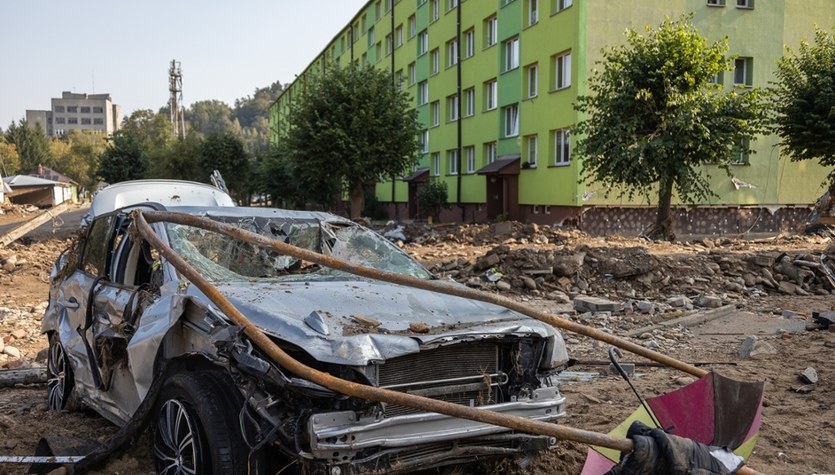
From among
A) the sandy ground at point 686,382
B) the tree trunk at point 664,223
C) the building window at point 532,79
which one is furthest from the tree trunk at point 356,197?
the sandy ground at point 686,382

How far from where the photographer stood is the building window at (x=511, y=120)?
101 feet

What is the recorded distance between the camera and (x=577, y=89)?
25.3 metres

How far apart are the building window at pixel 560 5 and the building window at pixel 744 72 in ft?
23.1

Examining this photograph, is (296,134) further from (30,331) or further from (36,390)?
(36,390)

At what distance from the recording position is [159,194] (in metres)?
12.9

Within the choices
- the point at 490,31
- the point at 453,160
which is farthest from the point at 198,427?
the point at 453,160

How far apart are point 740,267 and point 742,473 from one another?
11965 millimetres

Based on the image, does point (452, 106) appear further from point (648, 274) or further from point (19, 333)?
point (19, 333)

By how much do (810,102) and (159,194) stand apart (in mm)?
19712

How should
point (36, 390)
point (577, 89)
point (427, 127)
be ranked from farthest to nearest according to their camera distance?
point (427, 127) < point (577, 89) < point (36, 390)

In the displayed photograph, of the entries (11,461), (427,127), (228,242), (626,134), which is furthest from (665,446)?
(427,127)

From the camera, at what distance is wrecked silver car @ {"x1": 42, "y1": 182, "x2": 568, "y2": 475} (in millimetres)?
3221

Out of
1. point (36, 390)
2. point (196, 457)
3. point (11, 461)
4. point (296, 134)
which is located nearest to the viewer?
point (196, 457)

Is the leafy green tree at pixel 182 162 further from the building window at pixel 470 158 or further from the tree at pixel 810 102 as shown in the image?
the tree at pixel 810 102
